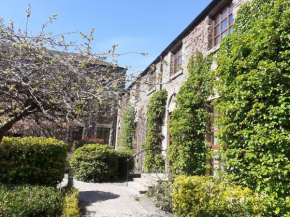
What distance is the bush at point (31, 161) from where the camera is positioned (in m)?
6.12

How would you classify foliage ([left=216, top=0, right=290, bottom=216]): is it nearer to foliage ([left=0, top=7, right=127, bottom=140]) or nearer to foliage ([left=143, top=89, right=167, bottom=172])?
foliage ([left=0, top=7, right=127, bottom=140])

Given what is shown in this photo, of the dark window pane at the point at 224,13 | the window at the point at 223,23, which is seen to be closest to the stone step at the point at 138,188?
the window at the point at 223,23

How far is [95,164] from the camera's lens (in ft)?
32.3

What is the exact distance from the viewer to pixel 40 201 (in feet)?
15.5

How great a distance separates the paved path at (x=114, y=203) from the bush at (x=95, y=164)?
3.17 ft

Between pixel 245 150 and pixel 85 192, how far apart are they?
5204mm

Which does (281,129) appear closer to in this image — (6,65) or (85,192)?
(6,65)

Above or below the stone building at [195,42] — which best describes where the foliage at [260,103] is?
below

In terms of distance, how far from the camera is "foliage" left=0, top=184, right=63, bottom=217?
421cm

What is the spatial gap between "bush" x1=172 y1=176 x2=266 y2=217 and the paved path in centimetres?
114

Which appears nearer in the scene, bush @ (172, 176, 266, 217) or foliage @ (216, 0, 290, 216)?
bush @ (172, 176, 266, 217)

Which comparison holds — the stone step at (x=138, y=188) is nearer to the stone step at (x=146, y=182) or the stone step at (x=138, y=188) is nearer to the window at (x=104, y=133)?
the stone step at (x=146, y=182)

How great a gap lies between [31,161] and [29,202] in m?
1.96

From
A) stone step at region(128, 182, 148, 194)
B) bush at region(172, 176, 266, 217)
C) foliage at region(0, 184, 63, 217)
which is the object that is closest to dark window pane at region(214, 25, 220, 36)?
bush at region(172, 176, 266, 217)
